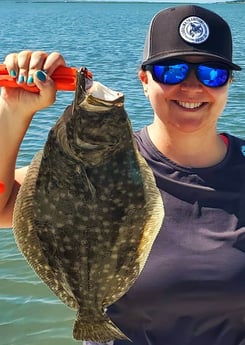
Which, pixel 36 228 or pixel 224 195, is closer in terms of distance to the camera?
pixel 36 228

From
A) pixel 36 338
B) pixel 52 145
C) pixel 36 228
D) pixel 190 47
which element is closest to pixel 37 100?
pixel 52 145

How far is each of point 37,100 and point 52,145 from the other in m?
0.30

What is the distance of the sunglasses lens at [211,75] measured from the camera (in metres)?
3.13

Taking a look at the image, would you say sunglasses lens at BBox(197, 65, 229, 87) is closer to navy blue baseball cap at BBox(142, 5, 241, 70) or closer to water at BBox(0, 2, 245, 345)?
navy blue baseball cap at BBox(142, 5, 241, 70)

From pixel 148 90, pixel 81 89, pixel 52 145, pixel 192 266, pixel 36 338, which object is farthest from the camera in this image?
pixel 36 338

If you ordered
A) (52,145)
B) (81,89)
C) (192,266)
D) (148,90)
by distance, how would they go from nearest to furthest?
(81,89) → (52,145) → (192,266) → (148,90)

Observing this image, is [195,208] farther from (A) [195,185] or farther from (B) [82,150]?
(B) [82,150]

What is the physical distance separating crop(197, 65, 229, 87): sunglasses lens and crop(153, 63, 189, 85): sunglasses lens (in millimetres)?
68

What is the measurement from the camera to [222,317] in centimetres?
321

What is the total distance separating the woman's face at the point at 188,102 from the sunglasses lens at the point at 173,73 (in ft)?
0.07

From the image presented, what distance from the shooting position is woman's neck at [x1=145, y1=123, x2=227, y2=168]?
3383 mm

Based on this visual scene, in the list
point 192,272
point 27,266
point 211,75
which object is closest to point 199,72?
point 211,75

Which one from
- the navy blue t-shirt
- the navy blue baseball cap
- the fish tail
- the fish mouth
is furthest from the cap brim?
the fish tail

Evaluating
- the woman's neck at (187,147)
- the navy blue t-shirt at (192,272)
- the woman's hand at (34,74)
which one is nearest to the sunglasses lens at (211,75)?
the woman's neck at (187,147)
